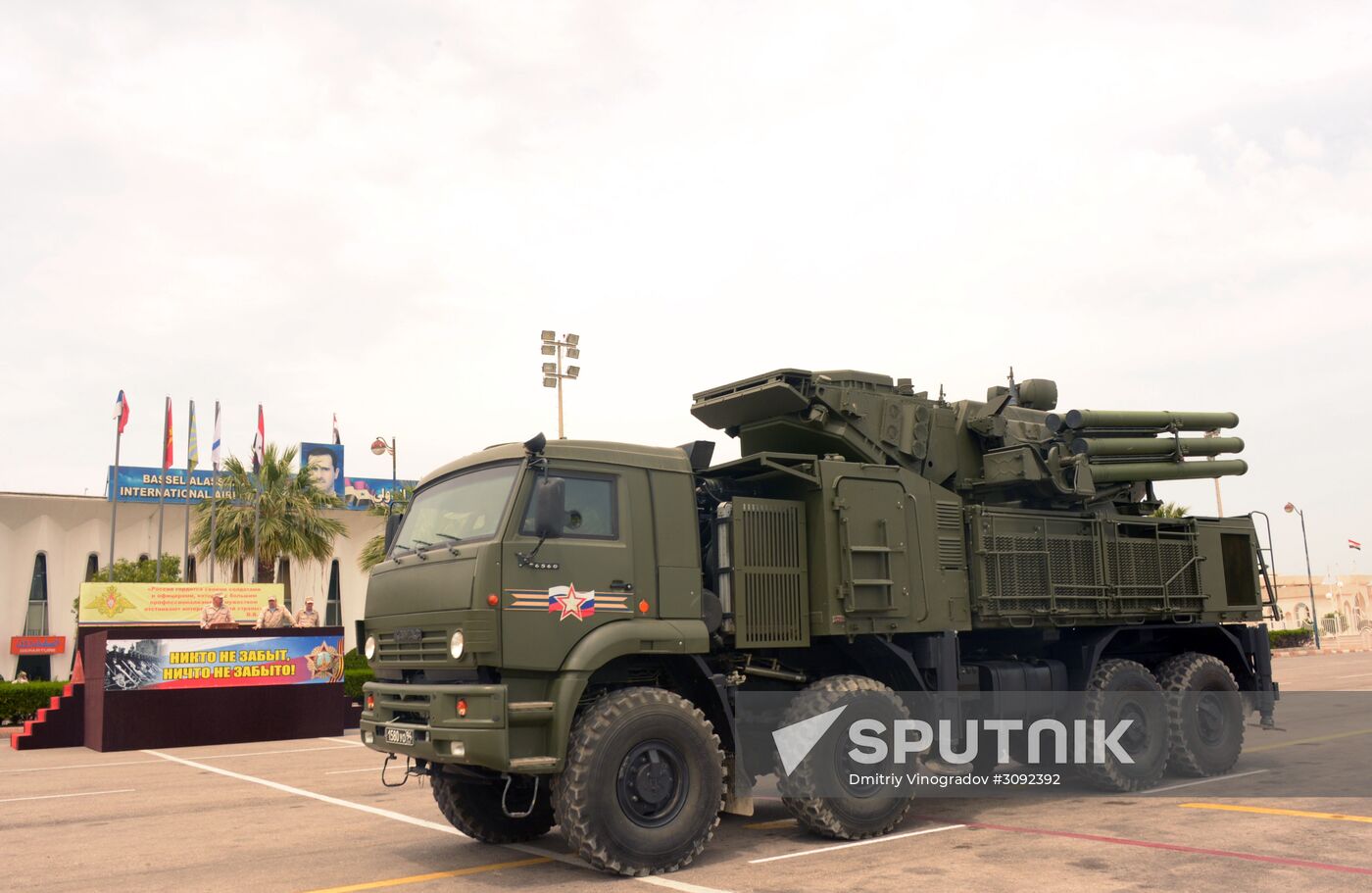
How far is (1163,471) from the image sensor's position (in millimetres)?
12594

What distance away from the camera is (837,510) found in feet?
31.3

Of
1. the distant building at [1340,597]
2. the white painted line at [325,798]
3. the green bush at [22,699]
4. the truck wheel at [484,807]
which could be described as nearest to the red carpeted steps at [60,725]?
the white painted line at [325,798]

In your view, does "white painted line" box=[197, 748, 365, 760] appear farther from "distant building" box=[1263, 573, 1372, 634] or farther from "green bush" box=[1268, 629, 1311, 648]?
"distant building" box=[1263, 573, 1372, 634]

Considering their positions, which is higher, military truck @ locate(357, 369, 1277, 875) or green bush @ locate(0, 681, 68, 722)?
military truck @ locate(357, 369, 1277, 875)

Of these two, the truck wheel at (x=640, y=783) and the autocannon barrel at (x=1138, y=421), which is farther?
the autocannon barrel at (x=1138, y=421)

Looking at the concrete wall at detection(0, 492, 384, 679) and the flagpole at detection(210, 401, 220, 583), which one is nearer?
the flagpole at detection(210, 401, 220, 583)

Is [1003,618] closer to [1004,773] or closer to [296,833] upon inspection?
[1004,773]

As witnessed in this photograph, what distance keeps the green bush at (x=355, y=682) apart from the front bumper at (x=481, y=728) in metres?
19.1

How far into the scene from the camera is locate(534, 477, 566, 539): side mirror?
7.67 m

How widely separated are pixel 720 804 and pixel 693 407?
460 centimetres

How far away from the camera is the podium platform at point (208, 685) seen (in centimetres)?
1909

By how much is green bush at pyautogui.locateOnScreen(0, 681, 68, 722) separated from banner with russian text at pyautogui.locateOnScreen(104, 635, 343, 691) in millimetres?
6581

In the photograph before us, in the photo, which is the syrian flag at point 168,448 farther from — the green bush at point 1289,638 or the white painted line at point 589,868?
the green bush at point 1289,638

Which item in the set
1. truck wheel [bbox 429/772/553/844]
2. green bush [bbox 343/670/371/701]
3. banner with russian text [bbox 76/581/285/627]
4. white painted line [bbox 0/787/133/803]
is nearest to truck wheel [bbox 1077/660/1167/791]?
truck wheel [bbox 429/772/553/844]
